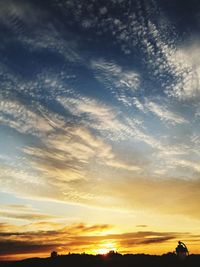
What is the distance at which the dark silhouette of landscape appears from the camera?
114 feet

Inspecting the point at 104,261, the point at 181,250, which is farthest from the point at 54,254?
the point at 181,250

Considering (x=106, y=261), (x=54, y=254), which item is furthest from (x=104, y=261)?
(x=54, y=254)

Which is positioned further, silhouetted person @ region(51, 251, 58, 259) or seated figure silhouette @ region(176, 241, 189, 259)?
silhouetted person @ region(51, 251, 58, 259)

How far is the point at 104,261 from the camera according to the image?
35750mm

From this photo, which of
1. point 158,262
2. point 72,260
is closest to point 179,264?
point 158,262

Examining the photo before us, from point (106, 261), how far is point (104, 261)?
0.27 meters

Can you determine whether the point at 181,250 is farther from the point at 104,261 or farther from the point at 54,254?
the point at 54,254

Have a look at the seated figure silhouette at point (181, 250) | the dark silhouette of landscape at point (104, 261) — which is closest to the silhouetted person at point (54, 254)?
the dark silhouette of landscape at point (104, 261)

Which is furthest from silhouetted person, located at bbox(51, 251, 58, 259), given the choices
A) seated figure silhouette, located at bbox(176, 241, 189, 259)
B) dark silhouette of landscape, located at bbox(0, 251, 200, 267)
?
seated figure silhouette, located at bbox(176, 241, 189, 259)

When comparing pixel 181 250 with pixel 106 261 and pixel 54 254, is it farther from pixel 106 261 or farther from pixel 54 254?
pixel 54 254

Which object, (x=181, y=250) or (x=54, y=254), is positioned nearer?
(x=181, y=250)

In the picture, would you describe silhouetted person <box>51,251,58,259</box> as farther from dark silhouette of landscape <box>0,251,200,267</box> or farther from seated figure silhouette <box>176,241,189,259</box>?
seated figure silhouette <box>176,241,189,259</box>

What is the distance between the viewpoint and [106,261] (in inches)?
1414

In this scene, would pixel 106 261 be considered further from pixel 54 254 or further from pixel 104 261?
pixel 54 254
